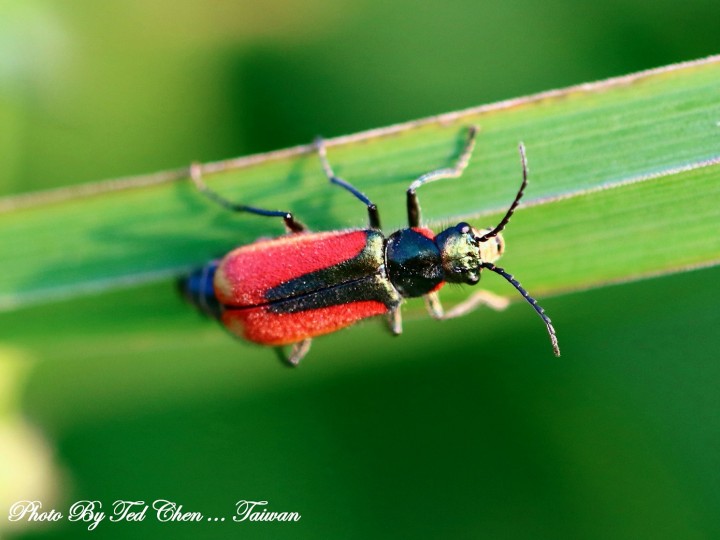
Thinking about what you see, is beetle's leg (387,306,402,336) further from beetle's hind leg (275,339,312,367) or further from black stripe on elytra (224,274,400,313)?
beetle's hind leg (275,339,312,367)

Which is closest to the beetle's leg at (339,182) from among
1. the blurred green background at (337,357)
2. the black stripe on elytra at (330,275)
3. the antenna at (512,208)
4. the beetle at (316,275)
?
the beetle at (316,275)

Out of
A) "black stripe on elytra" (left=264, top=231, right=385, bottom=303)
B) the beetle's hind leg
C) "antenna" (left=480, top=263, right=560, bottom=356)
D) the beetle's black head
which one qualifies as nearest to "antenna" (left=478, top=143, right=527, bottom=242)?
the beetle's black head

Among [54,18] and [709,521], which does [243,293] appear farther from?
[709,521]

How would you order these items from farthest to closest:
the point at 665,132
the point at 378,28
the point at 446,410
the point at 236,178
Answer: the point at 378,28, the point at 446,410, the point at 236,178, the point at 665,132

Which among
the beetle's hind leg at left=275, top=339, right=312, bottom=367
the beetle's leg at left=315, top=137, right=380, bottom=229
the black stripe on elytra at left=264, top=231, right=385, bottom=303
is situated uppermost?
the beetle's leg at left=315, top=137, right=380, bottom=229

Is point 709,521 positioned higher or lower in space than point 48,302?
lower

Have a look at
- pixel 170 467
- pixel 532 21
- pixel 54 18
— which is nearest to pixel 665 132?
pixel 532 21

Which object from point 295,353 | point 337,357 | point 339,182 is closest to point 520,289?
point 339,182
